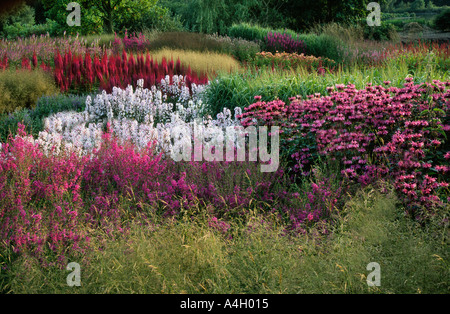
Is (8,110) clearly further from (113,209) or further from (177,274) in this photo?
(177,274)

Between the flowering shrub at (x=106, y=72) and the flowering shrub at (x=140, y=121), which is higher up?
the flowering shrub at (x=106, y=72)

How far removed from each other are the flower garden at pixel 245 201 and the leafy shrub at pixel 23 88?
75.8 inches

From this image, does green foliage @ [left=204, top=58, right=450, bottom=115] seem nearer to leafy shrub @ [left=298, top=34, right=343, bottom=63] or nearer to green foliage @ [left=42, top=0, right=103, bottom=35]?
leafy shrub @ [left=298, top=34, right=343, bottom=63]

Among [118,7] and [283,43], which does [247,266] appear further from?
[118,7]

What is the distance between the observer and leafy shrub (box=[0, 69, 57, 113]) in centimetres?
855

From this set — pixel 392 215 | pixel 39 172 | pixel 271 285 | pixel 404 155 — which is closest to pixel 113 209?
pixel 39 172

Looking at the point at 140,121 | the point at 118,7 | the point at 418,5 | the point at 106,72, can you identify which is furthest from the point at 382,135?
the point at 418,5

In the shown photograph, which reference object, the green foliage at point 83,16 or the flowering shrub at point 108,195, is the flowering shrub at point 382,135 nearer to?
the flowering shrub at point 108,195

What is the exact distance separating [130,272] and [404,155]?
2722mm

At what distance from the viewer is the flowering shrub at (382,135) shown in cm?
385

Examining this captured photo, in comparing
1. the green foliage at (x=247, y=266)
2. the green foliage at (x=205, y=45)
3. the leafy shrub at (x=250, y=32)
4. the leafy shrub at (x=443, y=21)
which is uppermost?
the leafy shrub at (x=443, y=21)

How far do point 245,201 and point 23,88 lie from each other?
6675 mm

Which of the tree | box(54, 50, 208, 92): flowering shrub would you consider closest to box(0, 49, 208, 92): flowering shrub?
box(54, 50, 208, 92): flowering shrub

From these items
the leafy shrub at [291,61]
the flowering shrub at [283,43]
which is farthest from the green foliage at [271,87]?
the flowering shrub at [283,43]
